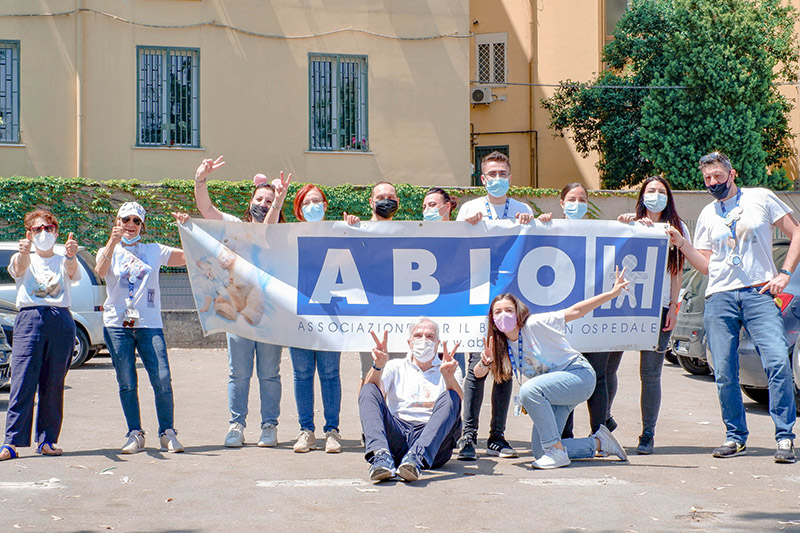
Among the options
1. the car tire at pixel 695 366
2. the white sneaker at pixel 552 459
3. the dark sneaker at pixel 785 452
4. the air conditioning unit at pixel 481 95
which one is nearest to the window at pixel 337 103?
the air conditioning unit at pixel 481 95

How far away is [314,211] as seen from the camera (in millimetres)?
8180

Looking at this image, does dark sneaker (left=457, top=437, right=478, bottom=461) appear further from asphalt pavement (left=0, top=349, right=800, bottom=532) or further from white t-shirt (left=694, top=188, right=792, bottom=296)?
white t-shirt (left=694, top=188, right=792, bottom=296)

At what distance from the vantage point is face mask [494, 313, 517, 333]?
7.18 metres

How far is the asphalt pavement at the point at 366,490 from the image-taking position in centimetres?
562

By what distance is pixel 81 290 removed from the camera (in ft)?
47.7

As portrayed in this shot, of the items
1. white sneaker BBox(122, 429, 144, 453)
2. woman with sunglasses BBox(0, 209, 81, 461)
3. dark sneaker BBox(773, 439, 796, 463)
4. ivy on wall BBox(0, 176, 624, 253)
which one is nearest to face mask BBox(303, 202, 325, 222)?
woman with sunglasses BBox(0, 209, 81, 461)

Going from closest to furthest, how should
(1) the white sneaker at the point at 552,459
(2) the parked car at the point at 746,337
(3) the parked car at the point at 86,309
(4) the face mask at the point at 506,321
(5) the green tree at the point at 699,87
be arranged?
1. (1) the white sneaker at the point at 552,459
2. (4) the face mask at the point at 506,321
3. (2) the parked car at the point at 746,337
4. (3) the parked car at the point at 86,309
5. (5) the green tree at the point at 699,87

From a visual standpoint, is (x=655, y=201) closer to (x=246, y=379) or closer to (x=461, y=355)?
(x=461, y=355)

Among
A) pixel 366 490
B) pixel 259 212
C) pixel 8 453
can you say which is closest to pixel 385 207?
pixel 259 212

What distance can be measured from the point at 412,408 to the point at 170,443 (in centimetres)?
187

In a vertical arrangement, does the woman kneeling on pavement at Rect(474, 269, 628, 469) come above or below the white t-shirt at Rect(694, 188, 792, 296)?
below

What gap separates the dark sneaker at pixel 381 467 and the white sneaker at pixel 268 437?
5.08 ft

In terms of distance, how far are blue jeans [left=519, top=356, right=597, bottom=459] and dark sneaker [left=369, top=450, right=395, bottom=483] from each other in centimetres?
106

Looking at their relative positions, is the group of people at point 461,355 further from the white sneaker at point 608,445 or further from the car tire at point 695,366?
the car tire at point 695,366
